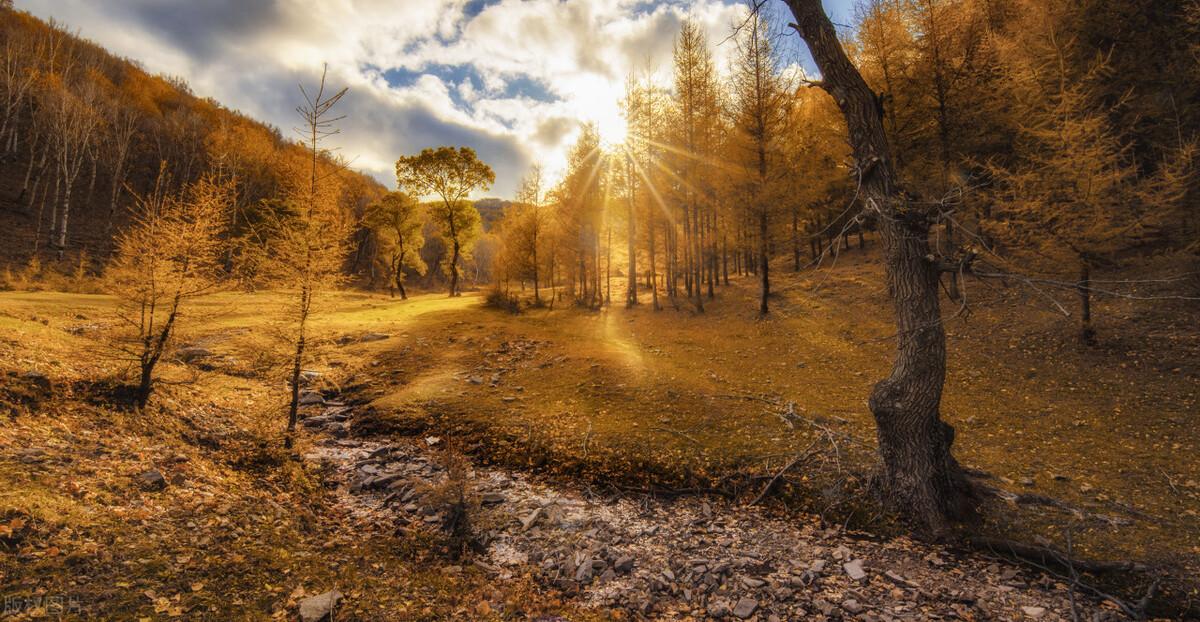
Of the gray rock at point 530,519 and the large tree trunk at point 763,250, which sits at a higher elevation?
the large tree trunk at point 763,250

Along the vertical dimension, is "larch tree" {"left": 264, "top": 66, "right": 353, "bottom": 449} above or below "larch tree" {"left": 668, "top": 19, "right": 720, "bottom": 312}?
below

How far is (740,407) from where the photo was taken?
37.2 feet

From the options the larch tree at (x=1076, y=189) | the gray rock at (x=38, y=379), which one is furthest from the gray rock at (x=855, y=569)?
the gray rock at (x=38, y=379)

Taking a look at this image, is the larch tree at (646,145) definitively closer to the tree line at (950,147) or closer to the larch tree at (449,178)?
the tree line at (950,147)

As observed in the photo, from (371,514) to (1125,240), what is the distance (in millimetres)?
20856

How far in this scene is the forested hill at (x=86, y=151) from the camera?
3039cm

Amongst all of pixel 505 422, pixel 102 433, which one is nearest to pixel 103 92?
pixel 102 433

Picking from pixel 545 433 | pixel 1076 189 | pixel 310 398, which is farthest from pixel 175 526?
pixel 1076 189

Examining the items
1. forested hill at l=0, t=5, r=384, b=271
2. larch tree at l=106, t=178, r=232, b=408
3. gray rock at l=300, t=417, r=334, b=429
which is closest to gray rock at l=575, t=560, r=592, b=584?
gray rock at l=300, t=417, r=334, b=429

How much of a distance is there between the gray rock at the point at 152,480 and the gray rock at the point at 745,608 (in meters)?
8.55

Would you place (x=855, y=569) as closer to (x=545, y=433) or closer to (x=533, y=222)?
(x=545, y=433)

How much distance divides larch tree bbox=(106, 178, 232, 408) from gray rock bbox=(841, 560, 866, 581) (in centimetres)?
1306

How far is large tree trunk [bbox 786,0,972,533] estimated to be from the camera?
6371 mm

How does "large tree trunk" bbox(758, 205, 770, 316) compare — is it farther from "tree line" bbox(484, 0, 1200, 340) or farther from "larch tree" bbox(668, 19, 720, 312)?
"larch tree" bbox(668, 19, 720, 312)
